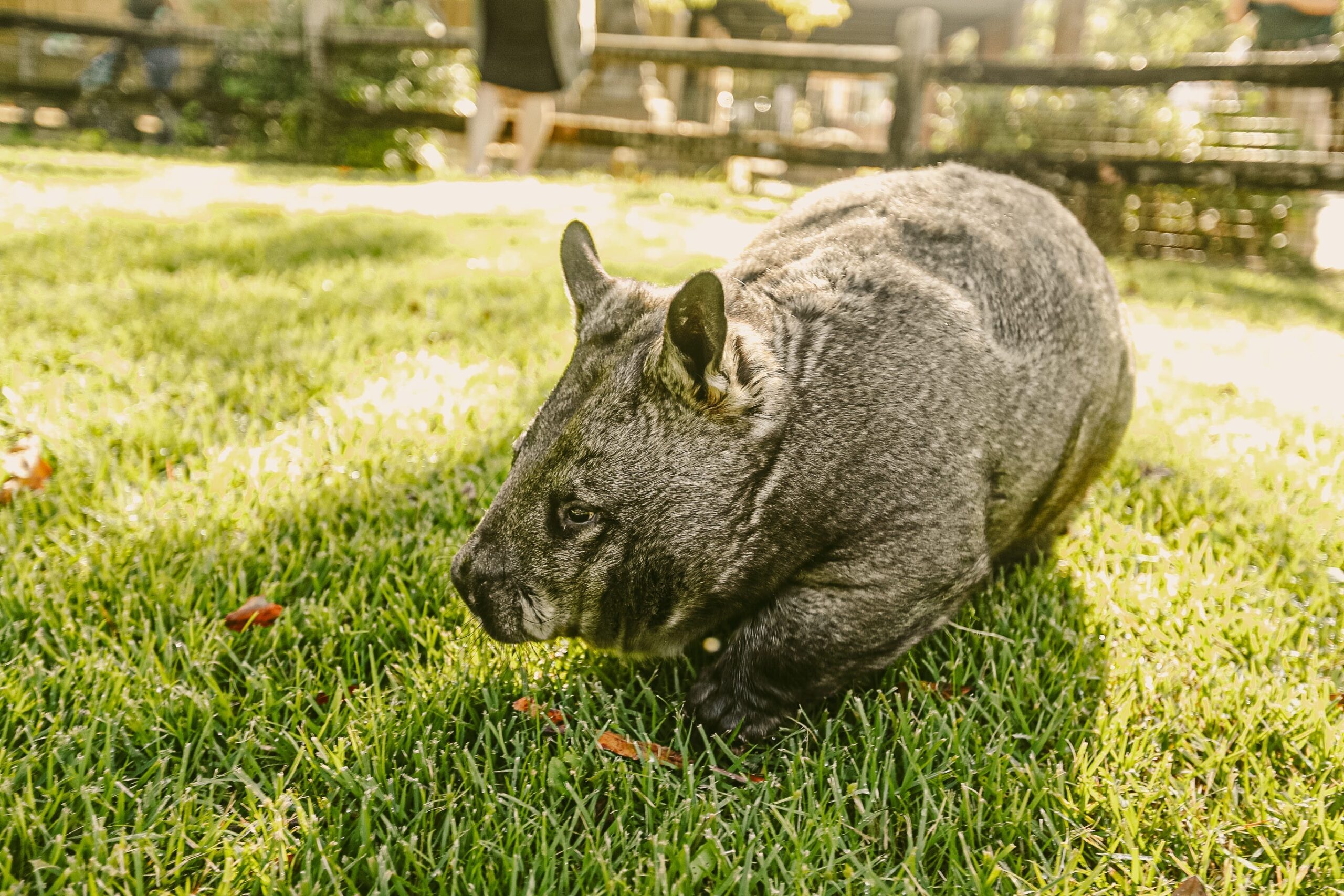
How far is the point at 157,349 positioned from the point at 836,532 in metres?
3.69

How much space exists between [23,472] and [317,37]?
1283 centimetres

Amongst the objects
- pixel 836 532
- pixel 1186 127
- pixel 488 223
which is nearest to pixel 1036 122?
pixel 1186 127

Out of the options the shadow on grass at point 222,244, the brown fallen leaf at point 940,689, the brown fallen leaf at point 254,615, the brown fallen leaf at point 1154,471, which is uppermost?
the shadow on grass at point 222,244

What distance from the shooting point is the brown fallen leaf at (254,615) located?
2504 mm

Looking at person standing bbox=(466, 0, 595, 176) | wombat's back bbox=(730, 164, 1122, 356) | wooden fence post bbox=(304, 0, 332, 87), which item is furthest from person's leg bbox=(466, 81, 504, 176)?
wombat's back bbox=(730, 164, 1122, 356)

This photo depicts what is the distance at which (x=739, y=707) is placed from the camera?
2.25 meters

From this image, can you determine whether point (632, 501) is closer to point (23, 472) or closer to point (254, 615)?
point (254, 615)

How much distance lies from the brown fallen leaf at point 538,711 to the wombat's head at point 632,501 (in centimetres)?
15

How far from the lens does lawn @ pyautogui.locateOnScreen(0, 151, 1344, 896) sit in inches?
71.7

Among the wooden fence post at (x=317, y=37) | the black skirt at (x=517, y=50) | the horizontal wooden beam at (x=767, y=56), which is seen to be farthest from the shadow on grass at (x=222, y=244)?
the wooden fence post at (x=317, y=37)

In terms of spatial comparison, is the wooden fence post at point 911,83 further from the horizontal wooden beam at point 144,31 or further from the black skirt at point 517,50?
the horizontal wooden beam at point 144,31

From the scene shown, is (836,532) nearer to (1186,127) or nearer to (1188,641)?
(1188,641)

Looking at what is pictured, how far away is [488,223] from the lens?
8.54 metres

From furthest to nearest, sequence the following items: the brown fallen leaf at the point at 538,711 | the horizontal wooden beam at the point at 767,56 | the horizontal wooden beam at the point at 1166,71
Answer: the horizontal wooden beam at the point at 767,56 < the horizontal wooden beam at the point at 1166,71 < the brown fallen leaf at the point at 538,711
